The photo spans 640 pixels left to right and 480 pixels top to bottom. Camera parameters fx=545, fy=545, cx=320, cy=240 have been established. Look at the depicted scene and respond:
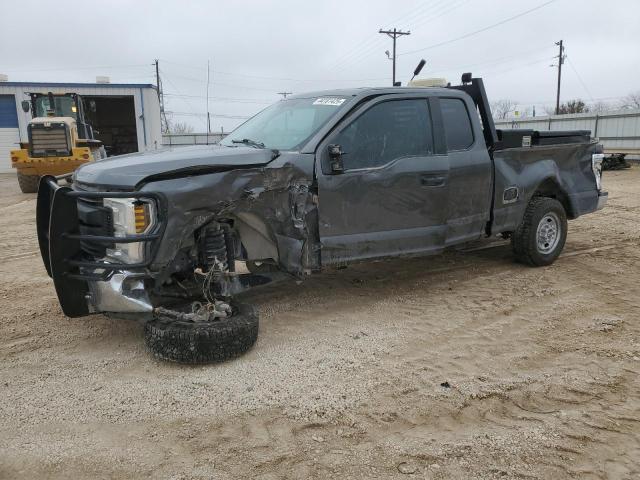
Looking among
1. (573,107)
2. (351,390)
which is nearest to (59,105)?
(351,390)

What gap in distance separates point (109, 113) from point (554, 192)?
2670 cm

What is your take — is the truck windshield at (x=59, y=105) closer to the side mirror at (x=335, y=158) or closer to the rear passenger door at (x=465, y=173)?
the rear passenger door at (x=465, y=173)

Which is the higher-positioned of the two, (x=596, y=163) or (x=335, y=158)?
(x=335, y=158)

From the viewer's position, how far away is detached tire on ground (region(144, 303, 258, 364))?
12.5ft

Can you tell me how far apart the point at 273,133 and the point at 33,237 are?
561cm

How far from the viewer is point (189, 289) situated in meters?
4.51

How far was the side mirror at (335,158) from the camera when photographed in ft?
14.6

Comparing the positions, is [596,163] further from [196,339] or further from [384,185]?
[196,339]

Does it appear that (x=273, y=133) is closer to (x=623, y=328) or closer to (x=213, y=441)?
(x=213, y=441)

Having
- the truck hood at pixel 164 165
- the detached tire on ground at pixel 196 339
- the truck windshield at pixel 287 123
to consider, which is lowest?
the detached tire on ground at pixel 196 339

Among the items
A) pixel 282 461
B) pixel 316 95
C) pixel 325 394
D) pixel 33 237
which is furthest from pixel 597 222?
pixel 33 237

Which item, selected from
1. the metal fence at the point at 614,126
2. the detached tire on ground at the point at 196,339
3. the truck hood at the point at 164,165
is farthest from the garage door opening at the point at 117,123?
the detached tire on ground at the point at 196,339

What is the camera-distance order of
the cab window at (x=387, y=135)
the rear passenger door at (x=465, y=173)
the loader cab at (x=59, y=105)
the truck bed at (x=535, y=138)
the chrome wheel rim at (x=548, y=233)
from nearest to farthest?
the cab window at (x=387, y=135) → the rear passenger door at (x=465, y=173) → the truck bed at (x=535, y=138) → the chrome wheel rim at (x=548, y=233) → the loader cab at (x=59, y=105)

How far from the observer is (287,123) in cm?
514
